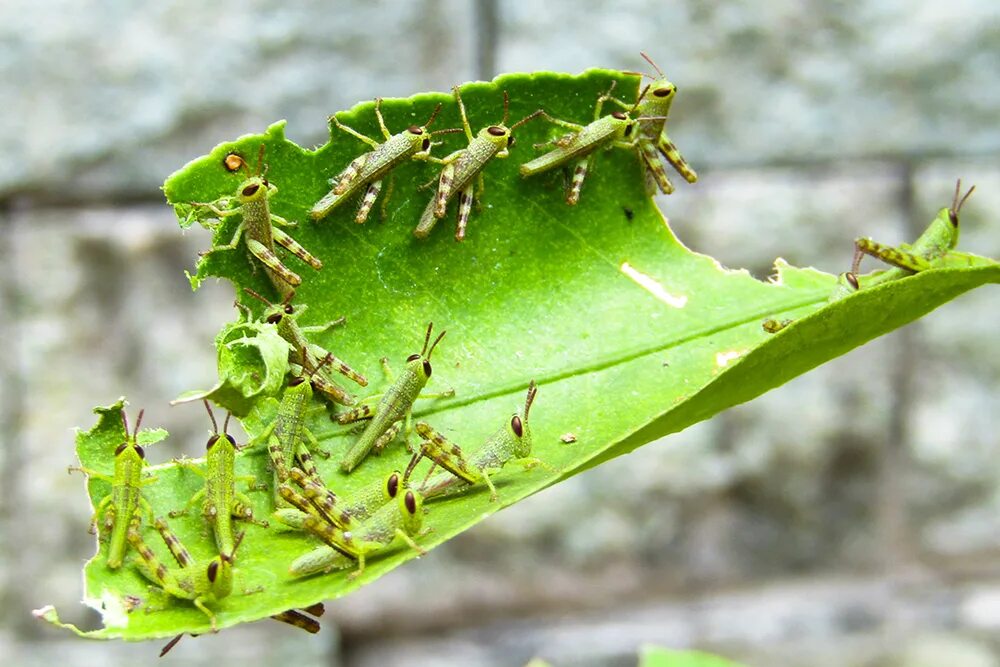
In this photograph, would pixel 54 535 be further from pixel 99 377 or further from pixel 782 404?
pixel 782 404

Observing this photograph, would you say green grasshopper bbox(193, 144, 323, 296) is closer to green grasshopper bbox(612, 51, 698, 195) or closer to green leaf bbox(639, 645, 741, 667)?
green grasshopper bbox(612, 51, 698, 195)

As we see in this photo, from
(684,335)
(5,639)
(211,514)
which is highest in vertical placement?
(5,639)

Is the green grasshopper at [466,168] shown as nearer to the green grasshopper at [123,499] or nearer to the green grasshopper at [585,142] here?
the green grasshopper at [585,142]

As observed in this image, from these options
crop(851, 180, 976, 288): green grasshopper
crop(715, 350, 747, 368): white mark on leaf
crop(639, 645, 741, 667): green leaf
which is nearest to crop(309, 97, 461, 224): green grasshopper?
crop(715, 350, 747, 368): white mark on leaf

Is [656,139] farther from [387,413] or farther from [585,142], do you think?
[387,413]

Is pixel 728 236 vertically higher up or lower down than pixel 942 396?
higher up

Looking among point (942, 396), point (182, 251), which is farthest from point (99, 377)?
point (942, 396)
